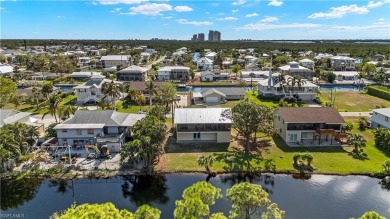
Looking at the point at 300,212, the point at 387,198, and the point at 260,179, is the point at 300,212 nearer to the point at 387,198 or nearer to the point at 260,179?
the point at 260,179

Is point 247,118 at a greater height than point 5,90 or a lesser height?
lesser

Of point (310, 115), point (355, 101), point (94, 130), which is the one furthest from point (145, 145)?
point (355, 101)

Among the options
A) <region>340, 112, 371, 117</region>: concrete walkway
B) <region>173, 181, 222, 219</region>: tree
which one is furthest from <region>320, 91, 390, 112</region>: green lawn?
<region>173, 181, 222, 219</region>: tree

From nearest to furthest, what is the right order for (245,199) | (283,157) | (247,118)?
(245,199) < (283,157) < (247,118)

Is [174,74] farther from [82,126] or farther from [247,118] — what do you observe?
[247,118]

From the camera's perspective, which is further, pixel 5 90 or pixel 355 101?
pixel 355 101

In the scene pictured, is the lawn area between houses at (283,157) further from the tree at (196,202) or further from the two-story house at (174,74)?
the two-story house at (174,74)

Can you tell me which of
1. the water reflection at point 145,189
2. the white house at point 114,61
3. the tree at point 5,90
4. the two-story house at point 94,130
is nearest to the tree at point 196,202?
the water reflection at point 145,189
